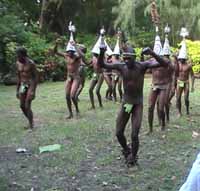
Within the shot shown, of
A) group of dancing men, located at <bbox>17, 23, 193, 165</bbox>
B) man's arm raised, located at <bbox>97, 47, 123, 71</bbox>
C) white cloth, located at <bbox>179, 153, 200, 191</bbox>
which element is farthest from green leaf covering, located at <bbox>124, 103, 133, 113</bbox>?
white cloth, located at <bbox>179, 153, 200, 191</bbox>

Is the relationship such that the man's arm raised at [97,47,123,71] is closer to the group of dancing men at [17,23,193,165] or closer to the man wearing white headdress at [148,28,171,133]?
the group of dancing men at [17,23,193,165]

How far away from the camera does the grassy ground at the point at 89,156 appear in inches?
272

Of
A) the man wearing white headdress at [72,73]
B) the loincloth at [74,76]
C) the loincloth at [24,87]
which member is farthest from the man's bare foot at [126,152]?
the loincloth at [74,76]

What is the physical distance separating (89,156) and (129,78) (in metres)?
1.56

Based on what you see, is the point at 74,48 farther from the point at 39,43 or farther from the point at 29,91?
the point at 39,43

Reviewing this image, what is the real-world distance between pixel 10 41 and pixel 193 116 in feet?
39.4

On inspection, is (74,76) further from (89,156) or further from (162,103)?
(89,156)

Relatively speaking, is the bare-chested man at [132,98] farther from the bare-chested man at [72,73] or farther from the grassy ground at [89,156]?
the bare-chested man at [72,73]

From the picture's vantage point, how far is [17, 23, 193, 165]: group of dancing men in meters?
7.61

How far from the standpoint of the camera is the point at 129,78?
7707 millimetres

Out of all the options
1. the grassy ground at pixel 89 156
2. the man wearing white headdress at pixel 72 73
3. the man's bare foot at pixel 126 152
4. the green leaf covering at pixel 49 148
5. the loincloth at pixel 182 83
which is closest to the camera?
the grassy ground at pixel 89 156

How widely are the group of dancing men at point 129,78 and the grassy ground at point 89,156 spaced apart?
39 centimetres

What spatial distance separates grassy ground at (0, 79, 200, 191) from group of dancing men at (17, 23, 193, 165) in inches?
15.3

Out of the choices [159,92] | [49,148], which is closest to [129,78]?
[49,148]
